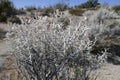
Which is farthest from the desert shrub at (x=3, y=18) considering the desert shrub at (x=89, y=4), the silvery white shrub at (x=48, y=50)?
the silvery white shrub at (x=48, y=50)

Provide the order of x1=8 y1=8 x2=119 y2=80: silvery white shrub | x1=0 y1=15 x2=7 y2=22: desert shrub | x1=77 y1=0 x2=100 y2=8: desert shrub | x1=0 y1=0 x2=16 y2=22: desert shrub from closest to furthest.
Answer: x1=8 y1=8 x2=119 y2=80: silvery white shrub
x1=0 y1=15 x2=7 y2=22: desert shrub
x1=0 y1=0 x2=16 y2=22: desert shrub
x1=77 y1=0 x2=100 y2=8: desert shrub

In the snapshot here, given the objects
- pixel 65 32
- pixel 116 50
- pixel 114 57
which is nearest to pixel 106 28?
pixel 116 50

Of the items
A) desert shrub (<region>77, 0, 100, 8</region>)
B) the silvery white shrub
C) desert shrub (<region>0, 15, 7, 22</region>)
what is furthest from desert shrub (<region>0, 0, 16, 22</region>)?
the silvery white shrub

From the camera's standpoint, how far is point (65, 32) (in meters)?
5.59

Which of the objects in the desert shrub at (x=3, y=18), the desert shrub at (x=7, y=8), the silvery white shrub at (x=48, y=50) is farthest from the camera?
the desert shrub at (x=7, y=8)

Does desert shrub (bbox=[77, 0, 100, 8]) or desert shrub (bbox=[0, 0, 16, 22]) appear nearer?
desert shrub (bbox=[0, 0, 16, 22])

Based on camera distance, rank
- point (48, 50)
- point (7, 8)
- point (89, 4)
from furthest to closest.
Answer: point (89, 4), point (7, 8), point (48, 50)

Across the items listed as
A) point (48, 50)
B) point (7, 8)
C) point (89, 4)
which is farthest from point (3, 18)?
point (89, 4)

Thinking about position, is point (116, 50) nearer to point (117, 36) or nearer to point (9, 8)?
point (117, 36)

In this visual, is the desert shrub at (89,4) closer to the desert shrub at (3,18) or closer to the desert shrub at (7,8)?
the desert shrub at (7,8)

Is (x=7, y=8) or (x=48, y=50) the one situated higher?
(x=48, y=50)

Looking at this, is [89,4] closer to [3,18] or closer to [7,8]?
[7,8]

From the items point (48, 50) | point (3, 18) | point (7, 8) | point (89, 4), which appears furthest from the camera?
point (89, 4)

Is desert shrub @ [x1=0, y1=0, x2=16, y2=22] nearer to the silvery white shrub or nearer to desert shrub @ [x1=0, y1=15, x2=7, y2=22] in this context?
desert shrub @ [x1=0, y1=15, x2=7, y2=22]
